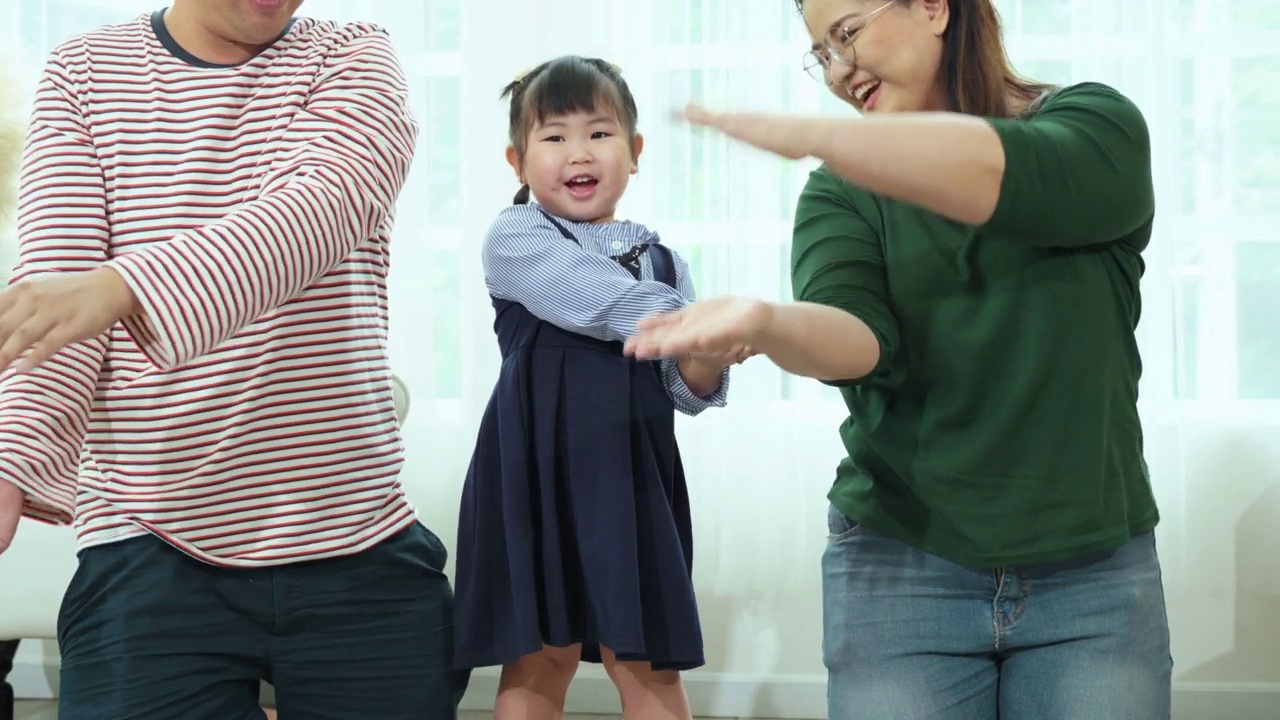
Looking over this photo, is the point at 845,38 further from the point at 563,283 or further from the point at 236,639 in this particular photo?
the point at 236,639

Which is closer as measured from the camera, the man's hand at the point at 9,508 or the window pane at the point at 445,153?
the man's hand at the point at 9,508

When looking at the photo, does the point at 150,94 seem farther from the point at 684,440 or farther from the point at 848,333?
the point at 684,440

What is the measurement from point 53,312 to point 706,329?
0.53m

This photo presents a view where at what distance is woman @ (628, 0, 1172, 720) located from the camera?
1.14 m

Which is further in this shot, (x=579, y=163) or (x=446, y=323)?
→ (x=446, y=323)

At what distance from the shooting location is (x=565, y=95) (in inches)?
70.9

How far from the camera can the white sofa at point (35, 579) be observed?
89.7 inches

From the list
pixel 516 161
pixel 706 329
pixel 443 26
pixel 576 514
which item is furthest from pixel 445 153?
pixel 706 329

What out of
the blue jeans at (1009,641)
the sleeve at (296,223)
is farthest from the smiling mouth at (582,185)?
the blue jeans at (1009,641)

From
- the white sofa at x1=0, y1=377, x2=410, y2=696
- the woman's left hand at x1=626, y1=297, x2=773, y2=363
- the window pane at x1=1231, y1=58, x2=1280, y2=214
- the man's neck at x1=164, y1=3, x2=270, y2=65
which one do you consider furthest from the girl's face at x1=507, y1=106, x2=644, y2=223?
→ the window pane at x1=1231, y1=58, x2=1280, y2=214

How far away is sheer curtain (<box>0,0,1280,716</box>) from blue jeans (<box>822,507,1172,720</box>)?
1.39 metres

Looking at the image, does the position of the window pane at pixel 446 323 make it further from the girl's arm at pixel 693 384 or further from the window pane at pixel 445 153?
the girl's arm at pixel 693 384

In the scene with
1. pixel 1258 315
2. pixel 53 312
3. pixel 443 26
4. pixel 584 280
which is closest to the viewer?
pixel 53 312

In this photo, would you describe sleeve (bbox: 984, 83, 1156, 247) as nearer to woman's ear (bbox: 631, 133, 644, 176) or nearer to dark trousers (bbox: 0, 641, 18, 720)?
woman's ear (bbox: 631, 133, 644, 176)
